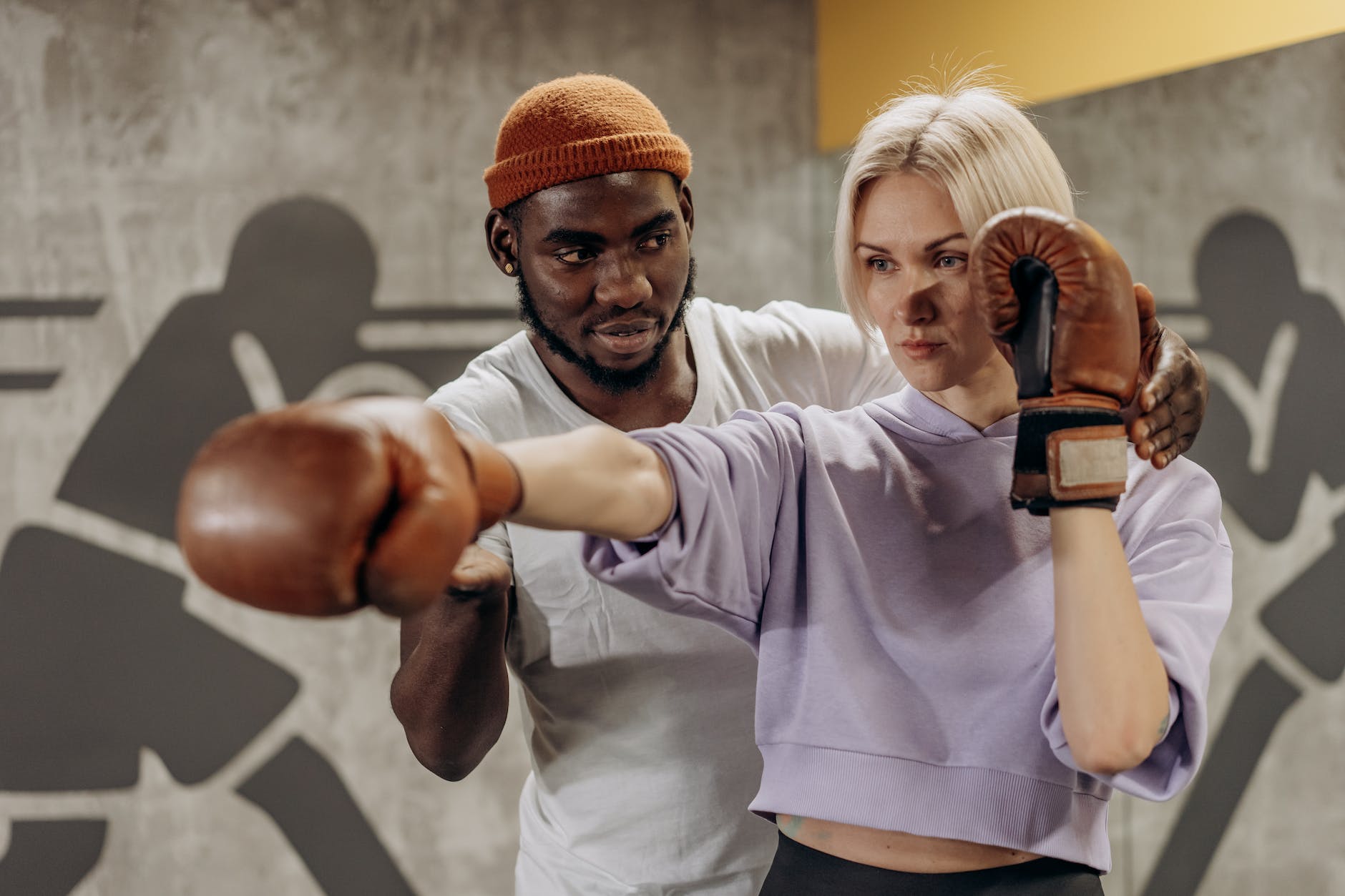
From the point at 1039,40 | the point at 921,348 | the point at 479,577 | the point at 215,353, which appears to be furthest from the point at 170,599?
the point at 1039,40

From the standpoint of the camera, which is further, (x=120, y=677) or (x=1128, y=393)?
(x=120, y=677)

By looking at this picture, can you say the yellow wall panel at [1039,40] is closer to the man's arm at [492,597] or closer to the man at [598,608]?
the man at [598,608]

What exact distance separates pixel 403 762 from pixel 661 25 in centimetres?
213

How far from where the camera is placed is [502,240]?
159 cm

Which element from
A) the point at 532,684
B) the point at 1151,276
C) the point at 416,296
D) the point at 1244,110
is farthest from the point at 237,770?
the point at 1244,110

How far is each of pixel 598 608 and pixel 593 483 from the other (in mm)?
709

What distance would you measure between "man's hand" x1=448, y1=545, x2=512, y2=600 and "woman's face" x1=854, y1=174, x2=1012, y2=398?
0.46m

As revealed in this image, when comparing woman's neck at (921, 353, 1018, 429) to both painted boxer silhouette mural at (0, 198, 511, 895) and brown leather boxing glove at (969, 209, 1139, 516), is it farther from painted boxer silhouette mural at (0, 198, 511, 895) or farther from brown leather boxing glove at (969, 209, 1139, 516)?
painted boxer silhouette mural at (0, 198, 511, 895)

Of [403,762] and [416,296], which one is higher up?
[416,296]

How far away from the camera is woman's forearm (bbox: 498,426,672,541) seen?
81 centimetres

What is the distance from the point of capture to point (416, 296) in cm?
303

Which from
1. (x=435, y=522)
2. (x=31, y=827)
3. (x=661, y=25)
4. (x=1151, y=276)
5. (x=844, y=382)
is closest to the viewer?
(x=435, y=522)

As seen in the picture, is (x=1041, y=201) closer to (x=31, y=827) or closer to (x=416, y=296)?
(x=416, y=296)

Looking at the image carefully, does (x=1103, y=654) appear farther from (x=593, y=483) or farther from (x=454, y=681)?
(x=454, y=681)
